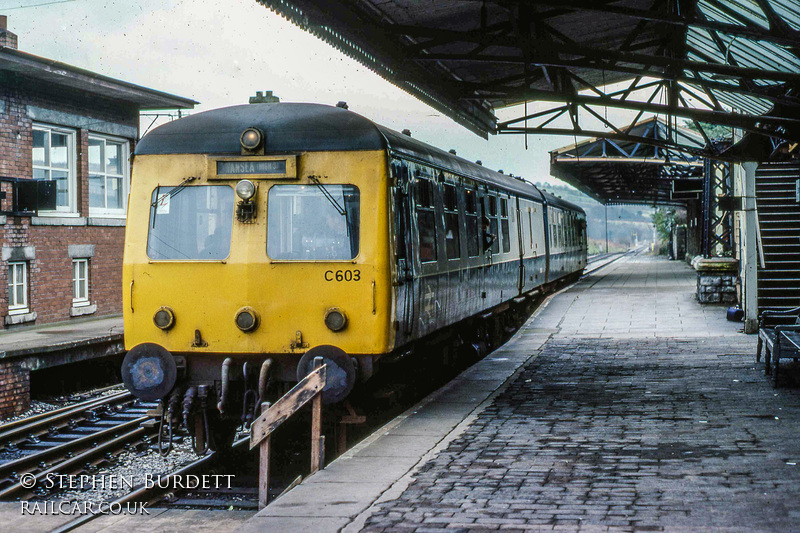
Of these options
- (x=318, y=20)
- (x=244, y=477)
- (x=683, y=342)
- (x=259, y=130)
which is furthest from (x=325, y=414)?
(x=683, y=342)

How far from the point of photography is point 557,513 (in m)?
5.35

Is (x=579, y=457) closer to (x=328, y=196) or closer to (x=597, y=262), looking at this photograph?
(x=328, y=196)

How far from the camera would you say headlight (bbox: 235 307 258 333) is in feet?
25.8

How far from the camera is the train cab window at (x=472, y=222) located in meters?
11.3

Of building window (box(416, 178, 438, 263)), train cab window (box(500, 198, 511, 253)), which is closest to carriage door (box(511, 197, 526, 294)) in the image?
train cab window (box(500, 198, 511, 253))

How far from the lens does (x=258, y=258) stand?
7.93m

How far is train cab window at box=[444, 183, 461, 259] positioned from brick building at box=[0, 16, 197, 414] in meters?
8.64

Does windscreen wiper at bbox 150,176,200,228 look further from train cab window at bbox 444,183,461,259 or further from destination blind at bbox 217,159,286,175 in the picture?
train cab window at bbox 444,183,461,259

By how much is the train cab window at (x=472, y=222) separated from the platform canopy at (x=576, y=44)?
1.71m

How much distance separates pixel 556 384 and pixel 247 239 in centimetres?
439

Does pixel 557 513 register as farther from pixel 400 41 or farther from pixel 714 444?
pixel 400 41

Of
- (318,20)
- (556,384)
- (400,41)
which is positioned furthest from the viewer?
(400,41)

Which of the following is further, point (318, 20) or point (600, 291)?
point (600, 291)

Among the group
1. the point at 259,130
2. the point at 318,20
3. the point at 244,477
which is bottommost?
the point at 244,477
